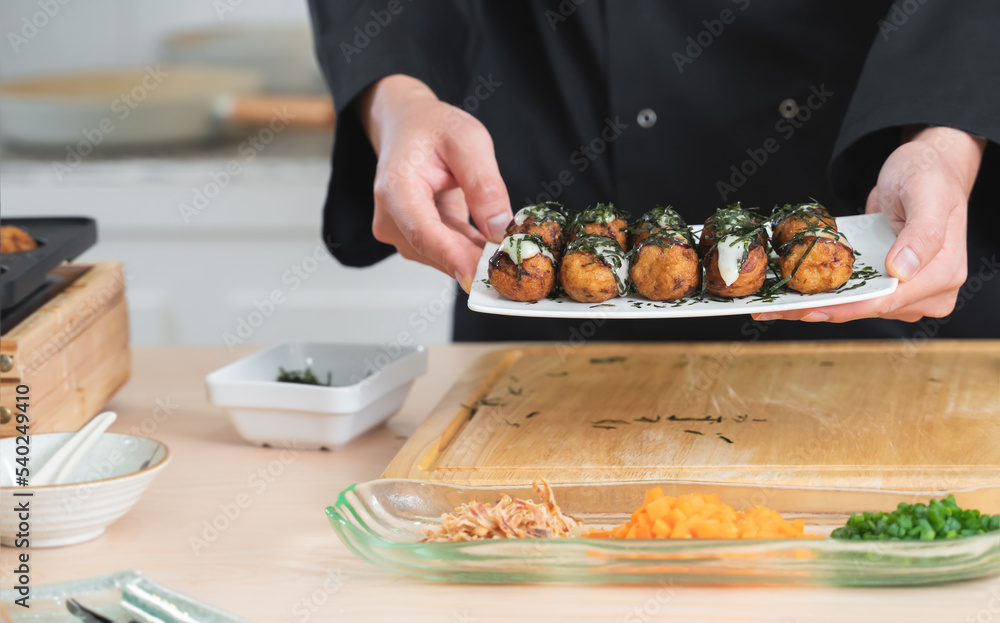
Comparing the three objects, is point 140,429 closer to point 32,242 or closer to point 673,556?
point 32,242

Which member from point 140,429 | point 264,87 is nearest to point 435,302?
point 264,87

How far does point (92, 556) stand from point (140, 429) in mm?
443

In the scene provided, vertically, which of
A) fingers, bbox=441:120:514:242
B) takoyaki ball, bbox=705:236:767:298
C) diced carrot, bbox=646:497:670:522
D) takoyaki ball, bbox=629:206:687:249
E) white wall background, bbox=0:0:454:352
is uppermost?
fingers, bbox=441:120:514:242

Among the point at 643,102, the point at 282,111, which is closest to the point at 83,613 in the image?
the point at 643,102

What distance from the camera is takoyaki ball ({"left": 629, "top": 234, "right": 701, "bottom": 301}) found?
3.87 feet

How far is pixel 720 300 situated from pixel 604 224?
232 millimetres

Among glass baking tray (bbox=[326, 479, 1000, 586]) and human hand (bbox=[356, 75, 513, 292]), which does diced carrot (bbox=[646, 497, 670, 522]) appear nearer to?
glass baking tray (bbox=[326, 479, 1000, 586])

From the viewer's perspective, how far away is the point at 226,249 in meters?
3.10

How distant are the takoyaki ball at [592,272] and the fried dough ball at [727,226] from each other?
0.12 metres

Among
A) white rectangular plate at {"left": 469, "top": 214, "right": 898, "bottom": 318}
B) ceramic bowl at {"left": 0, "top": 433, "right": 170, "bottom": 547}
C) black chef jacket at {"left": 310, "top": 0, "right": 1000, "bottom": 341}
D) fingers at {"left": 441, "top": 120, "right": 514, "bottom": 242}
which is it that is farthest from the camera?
black chef jacket at {"left": 310, "top": 0, "right": 1000, "bottom": 341}

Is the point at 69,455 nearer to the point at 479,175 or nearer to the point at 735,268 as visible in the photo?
the point at 479,175

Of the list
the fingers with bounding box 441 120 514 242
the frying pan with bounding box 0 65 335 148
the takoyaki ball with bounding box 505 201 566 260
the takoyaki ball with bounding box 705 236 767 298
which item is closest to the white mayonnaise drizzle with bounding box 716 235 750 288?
→ the takoyaki ball with bounding box 705 236 767 298

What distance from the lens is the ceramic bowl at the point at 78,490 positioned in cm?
95

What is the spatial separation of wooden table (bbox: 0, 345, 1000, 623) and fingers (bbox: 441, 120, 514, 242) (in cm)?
33
